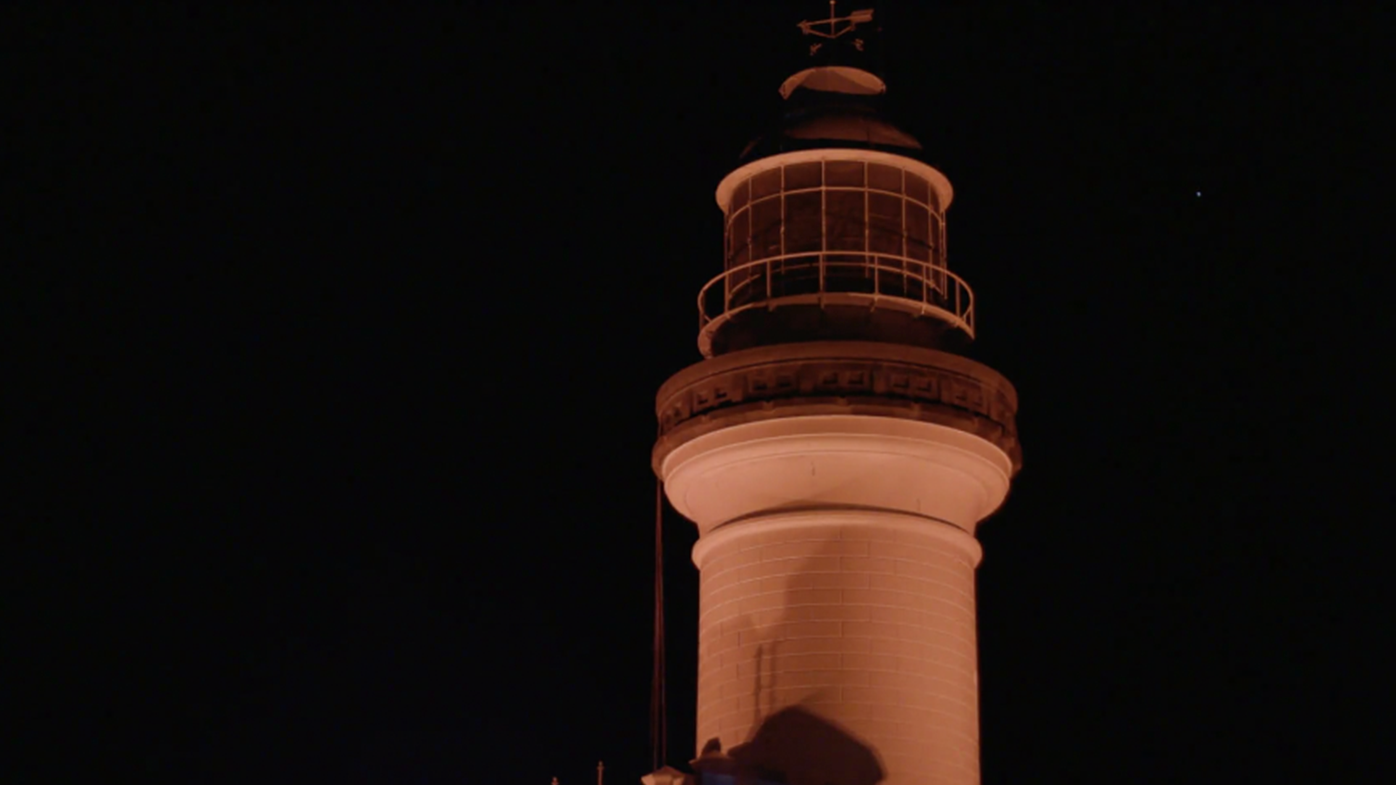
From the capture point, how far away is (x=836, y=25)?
1096 inches

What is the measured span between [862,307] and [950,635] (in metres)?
3.50

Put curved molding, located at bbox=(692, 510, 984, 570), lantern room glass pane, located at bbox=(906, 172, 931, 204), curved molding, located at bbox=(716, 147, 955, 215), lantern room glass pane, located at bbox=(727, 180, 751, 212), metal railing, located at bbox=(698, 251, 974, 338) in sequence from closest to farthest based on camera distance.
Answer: curved molding, located at bbox=(692, 510, 984, 570) → metal railing, located at bbox=(698, 251, 974, 338) → curved molding, located at bbox=(716, 147, 955, 215) → lantern room glass pane, located at bbox=(906, 172, 931, 204) → lantern room glass pane, located at bbox=(727, 180, 751, 212)

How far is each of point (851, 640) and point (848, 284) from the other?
153 inches

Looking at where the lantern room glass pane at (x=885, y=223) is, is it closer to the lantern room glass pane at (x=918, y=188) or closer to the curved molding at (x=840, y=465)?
the lantern room glass pane at (x=918, y=188)

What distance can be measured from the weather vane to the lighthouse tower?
5.27 ft

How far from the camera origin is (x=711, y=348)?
26.4m

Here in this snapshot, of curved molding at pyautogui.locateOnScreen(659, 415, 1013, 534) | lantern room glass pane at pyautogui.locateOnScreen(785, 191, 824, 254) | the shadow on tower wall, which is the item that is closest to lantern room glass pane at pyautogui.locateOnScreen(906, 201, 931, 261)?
lantern room glass pane at pyautogui.locateOnScreen(785, 191, 824, 254)

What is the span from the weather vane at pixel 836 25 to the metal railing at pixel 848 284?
3142mm

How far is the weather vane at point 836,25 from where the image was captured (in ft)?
90.7

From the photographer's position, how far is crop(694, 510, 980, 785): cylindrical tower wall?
78.4 ft

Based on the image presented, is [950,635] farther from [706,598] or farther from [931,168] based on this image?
[931,168]

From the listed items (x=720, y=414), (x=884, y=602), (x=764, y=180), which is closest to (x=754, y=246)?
(x=764, y=180)

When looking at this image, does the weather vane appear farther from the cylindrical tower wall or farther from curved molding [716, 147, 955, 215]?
the cylindrical tower wall

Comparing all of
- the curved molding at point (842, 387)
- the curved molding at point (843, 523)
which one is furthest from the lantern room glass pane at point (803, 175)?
the curved molding at point (843, 523)
